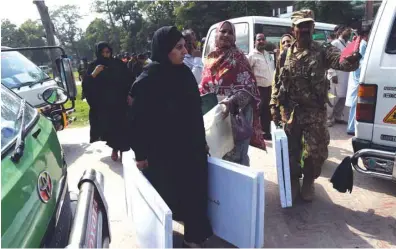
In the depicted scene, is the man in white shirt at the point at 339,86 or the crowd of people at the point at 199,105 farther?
the man in white shirt at the point at 339,86

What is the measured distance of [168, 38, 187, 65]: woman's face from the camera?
220cm

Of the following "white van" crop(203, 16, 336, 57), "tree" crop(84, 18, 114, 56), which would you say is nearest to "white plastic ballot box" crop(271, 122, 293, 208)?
"white van" crop(203, 16, 336, 57)

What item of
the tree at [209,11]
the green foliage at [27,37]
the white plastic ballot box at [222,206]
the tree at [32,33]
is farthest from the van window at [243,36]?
the tree at [32,33]

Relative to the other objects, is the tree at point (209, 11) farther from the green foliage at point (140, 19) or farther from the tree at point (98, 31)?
the tree at point (98, 31)

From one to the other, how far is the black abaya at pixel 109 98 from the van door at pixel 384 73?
117 inches

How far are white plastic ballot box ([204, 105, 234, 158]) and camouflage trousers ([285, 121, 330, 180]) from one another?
60cm

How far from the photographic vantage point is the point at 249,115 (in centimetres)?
309

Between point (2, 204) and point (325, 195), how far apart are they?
292 centimetres

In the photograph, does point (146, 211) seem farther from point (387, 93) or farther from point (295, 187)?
point (387, 93)

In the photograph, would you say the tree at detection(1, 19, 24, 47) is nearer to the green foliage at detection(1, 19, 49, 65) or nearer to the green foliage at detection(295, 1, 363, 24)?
the green foliage at detection(1, 19, 49, 65)

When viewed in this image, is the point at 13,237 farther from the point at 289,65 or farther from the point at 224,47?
the point at 289,65

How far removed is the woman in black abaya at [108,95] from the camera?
4.46 m

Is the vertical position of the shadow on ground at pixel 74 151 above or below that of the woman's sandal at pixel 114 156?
below

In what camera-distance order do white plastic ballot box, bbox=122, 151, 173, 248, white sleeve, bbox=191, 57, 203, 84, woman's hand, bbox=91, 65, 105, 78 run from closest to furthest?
white plastic ballot box, bbox=122, 151, 173, 248 → woman's hand, bbox=91, 65, 105, 78 → white sleeve, bbox=191, 57, 203, 84
